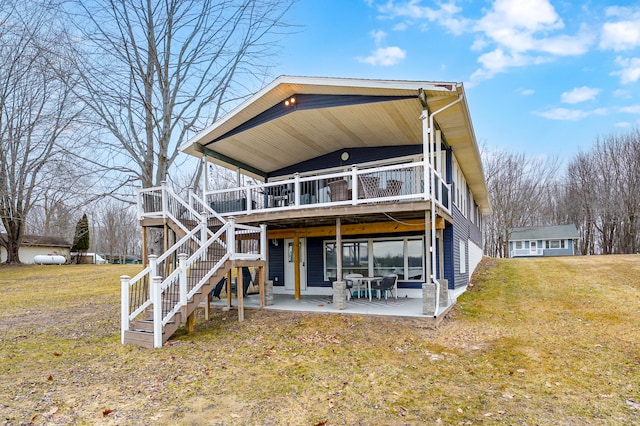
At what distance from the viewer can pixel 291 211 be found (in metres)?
9.98

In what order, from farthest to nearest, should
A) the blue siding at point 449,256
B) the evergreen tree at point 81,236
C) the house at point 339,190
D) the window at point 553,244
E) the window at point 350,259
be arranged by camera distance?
the window at point 553,244
the evergreen tree at point 81,236
the window at point 350,259
the blue siding at point 449,256
the house at point 339,190

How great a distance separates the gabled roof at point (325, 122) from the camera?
8.96 meters

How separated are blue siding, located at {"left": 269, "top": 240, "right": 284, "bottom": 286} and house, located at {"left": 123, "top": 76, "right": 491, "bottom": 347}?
37mm

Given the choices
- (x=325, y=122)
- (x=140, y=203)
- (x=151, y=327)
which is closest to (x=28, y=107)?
(x=140, y=203)

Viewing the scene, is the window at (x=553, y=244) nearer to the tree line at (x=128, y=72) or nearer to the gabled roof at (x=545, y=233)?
the gabled roof at (x=545, y=233)

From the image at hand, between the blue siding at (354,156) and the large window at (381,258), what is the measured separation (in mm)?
2608

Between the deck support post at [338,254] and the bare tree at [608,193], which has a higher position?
the bare tree at [608,193]

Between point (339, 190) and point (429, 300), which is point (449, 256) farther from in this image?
point (339, 190)

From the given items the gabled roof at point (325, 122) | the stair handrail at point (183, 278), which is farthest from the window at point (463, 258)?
the stair handrail at point (183, 278)

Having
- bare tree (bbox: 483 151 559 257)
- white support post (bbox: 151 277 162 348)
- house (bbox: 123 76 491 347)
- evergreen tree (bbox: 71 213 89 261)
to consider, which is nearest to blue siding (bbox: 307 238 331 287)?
house (bbox: 123 76 491 347)

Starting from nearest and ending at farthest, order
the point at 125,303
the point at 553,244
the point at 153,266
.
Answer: the point at 125,303
the point at 153,266
the point at 553,244

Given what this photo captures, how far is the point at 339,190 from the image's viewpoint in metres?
10.5

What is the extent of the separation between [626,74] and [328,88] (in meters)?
26.2

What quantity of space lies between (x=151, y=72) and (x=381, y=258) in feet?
39.6
